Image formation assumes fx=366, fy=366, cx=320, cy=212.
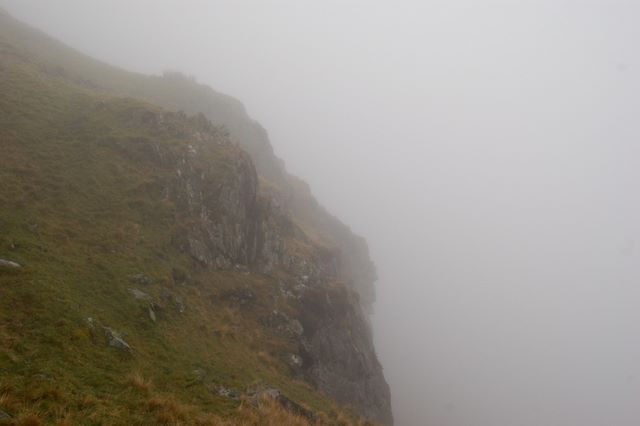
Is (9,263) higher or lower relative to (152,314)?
higher

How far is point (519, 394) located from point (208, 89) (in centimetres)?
14543

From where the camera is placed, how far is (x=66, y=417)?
11.7 metres

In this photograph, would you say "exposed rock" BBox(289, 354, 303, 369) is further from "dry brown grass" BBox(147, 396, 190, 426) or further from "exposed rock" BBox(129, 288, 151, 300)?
"dry brown grass" BBox(147, 396, 190, 426)

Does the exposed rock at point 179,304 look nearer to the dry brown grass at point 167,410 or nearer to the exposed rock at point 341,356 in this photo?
the dry brown grass at point 167,410

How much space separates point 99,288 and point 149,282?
3569 mm

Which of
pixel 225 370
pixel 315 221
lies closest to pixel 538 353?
pixel 315 221

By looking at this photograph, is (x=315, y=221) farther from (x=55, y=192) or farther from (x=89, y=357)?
(x=89, y=357)

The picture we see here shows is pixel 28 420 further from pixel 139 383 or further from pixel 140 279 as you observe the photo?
pixel 140 279

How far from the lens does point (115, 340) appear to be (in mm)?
→ 18250

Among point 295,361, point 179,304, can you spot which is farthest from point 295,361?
point 179,304

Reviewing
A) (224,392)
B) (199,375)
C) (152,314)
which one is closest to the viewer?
(224,392)

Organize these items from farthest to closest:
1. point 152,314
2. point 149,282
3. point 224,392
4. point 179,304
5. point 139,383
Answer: point 179,304, point 149,282, point 152,314, point 224,392, point 139,383

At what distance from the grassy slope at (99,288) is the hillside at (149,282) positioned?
0.31 ft

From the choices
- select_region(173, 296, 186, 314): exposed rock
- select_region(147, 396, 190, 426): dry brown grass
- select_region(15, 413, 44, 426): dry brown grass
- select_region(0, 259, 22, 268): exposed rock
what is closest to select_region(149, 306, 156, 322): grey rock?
select_region(173, 296, 186, 314): exposed rock
